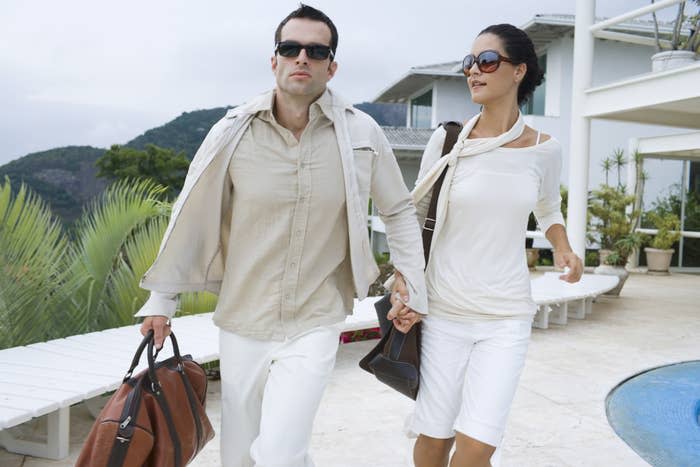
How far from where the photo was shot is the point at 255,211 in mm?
2354

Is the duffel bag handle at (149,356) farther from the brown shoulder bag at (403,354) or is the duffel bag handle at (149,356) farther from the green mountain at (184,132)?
the green mountain at (184,132)

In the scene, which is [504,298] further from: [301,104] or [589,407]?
[589,407]

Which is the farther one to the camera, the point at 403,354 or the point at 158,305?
the point at 403,354

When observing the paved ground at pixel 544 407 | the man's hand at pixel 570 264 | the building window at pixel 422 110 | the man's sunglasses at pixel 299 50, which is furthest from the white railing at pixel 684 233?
the man's sunglasses at pixel 299 50

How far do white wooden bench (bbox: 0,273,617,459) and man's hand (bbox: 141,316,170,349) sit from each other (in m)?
1.22

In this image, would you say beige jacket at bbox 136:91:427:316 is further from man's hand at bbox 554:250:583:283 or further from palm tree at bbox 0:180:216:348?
palm tree at bbox 0:180:216:348

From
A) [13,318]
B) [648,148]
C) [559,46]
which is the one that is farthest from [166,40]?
[13,318]

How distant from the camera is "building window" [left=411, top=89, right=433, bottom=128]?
28.8 m

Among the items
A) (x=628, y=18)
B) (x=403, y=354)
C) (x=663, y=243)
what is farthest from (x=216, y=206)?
(x=663, y=243)

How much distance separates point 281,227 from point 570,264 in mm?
1403

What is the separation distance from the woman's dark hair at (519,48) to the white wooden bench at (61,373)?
6.61ft

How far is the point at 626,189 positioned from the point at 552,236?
16682 millimetres

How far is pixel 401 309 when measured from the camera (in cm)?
274

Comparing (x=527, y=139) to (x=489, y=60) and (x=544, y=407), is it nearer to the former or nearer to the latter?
(x=489, y=60)
